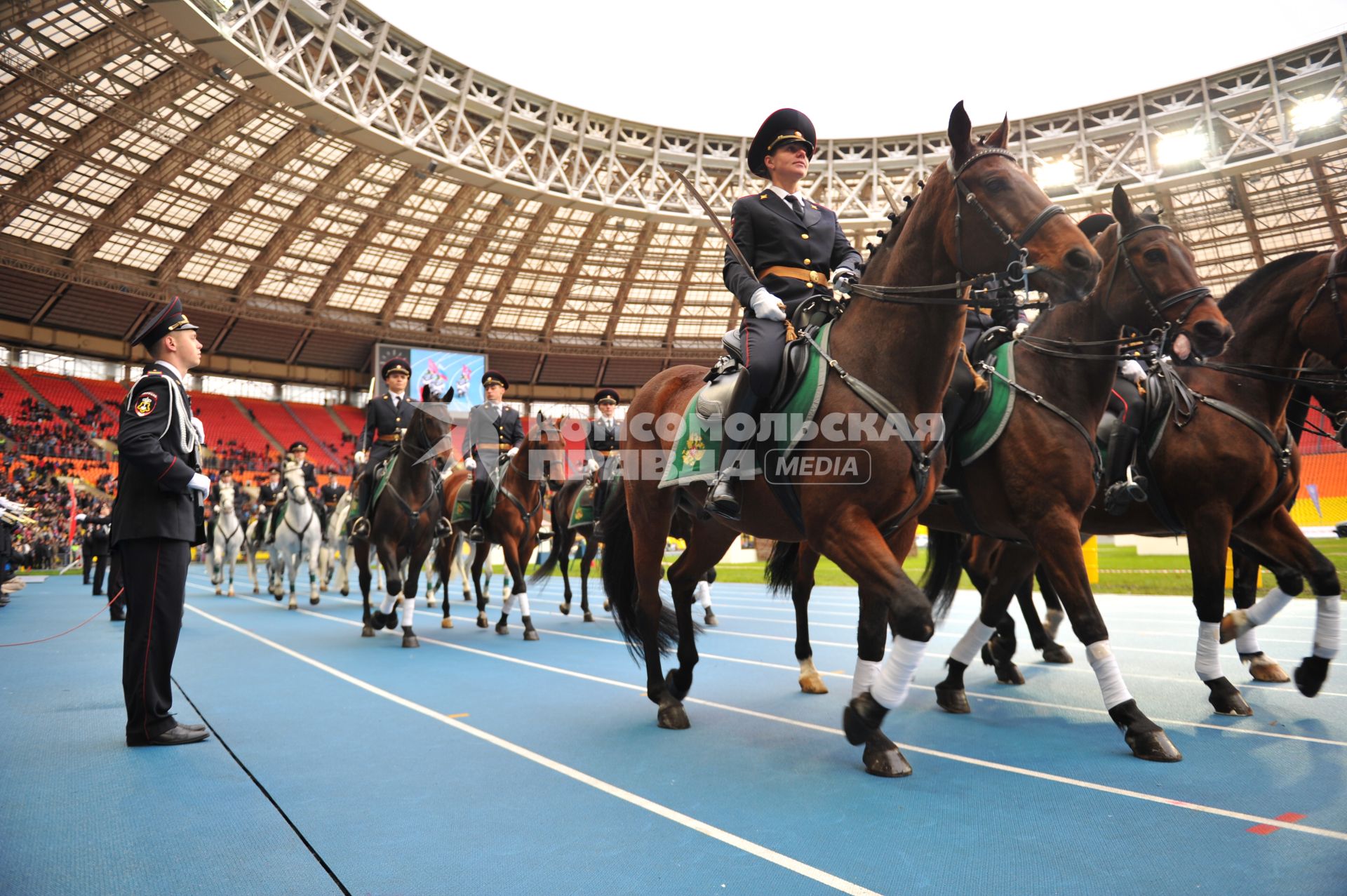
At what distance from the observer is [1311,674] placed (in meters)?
4.33

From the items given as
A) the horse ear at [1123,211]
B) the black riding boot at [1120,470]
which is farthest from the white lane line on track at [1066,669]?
the horse ear at [1123,211]

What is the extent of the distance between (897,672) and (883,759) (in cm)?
59

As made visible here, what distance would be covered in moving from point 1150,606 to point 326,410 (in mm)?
46529

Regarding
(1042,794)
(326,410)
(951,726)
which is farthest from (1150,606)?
(326,410)

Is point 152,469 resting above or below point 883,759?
above

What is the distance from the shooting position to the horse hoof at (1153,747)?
349 centimetres

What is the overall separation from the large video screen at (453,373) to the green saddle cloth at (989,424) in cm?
3812

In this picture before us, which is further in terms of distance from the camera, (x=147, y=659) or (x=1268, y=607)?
(x=1268, y=607)

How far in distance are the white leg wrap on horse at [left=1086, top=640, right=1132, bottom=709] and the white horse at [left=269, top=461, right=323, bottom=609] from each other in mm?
12427

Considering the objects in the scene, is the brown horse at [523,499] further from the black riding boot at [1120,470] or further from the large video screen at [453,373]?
the large video screen at [453,373]

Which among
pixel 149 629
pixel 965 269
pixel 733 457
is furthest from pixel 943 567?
pixel 149 629

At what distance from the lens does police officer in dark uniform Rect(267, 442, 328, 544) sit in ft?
44.9

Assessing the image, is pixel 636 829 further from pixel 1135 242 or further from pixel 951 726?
pixel 1135 242

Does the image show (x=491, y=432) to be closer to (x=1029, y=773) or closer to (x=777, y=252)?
(x=777, y=252)
